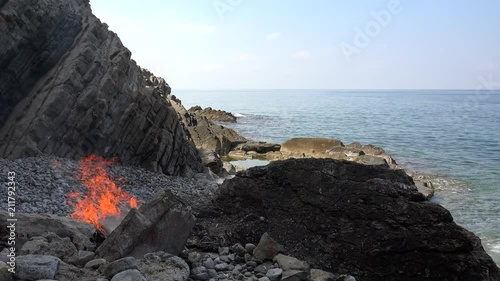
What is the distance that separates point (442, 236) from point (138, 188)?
52.0 ft

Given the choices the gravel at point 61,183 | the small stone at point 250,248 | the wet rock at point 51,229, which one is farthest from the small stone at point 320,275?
the gravel at point 61,183

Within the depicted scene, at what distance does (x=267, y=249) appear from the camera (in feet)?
28.6

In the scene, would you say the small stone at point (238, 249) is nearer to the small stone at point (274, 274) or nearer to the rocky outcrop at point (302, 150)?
the small stone at point (274, 274)

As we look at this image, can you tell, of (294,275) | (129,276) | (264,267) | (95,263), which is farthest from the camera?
(264,267)

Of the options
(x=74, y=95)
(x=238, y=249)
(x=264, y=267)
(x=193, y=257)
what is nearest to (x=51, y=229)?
(x=193, y=257)

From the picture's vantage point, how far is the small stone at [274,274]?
774cm

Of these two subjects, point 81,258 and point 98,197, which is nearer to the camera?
point 81,258

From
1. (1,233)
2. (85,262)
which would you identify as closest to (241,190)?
(85,262)

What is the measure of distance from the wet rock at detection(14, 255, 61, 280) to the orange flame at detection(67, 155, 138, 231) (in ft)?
16.4

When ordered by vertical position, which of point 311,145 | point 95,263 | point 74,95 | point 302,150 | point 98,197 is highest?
point 74,95

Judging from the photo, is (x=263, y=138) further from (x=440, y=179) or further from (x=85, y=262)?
(x=85, y=262)

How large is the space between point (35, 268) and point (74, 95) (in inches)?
701

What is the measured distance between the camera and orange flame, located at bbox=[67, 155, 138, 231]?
13774 mm

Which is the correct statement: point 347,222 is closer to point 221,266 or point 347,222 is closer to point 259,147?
point 221,266
